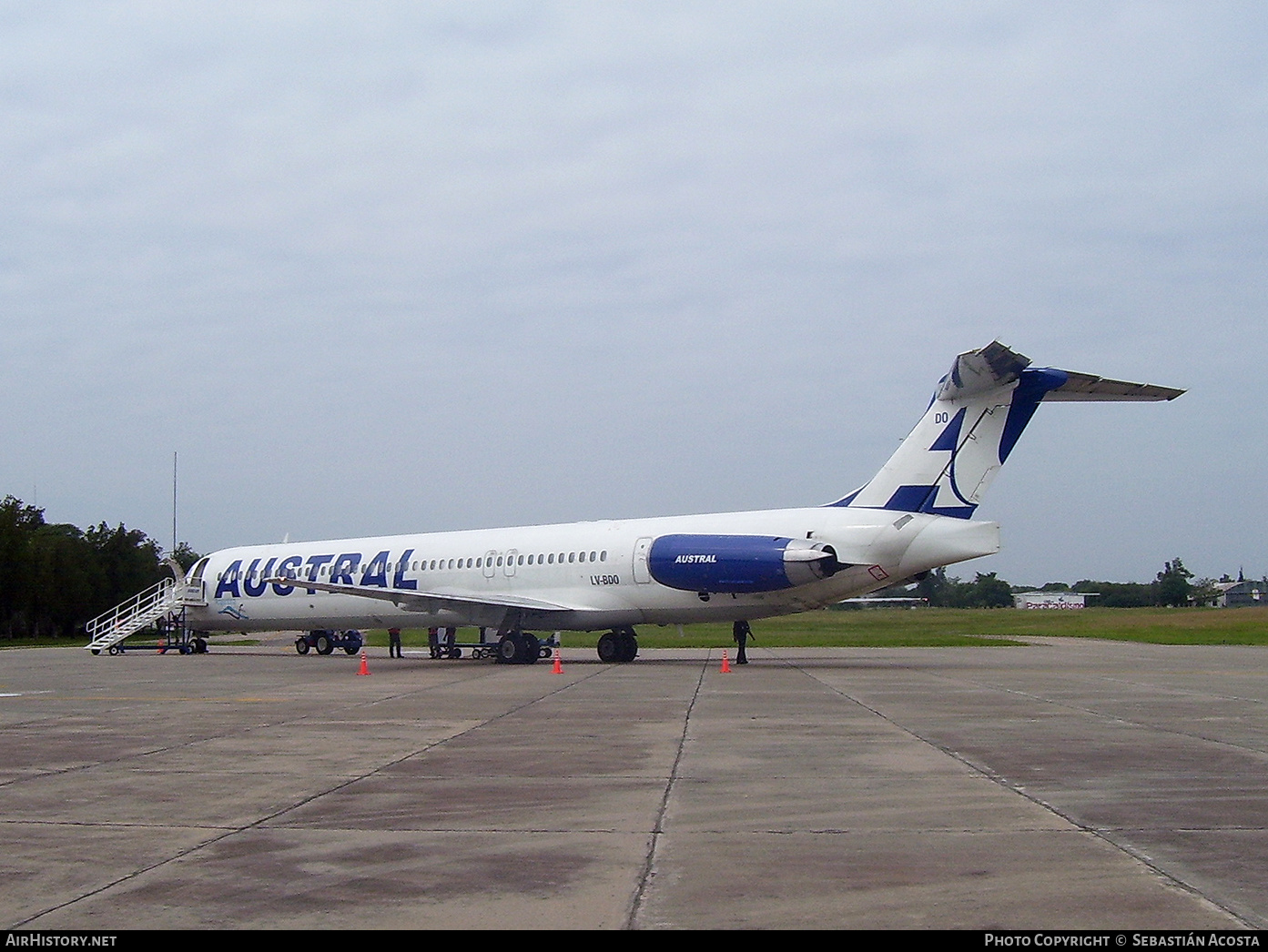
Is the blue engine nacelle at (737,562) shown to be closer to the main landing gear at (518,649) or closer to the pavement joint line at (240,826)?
the main landing gear at (518,649)

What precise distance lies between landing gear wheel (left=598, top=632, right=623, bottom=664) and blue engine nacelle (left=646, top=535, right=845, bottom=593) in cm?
383

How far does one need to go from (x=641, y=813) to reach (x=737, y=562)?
18258 millimetres

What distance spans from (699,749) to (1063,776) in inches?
140

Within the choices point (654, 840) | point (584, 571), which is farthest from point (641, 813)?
point (584, 571)

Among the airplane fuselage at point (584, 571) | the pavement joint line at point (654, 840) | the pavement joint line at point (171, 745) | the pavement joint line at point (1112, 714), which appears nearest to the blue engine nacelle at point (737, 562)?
the airplane fuselage at point (584, 571)

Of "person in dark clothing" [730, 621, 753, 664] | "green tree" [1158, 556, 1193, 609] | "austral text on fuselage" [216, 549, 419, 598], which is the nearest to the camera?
"person in dark clothing" [730, 621, 753, 664]

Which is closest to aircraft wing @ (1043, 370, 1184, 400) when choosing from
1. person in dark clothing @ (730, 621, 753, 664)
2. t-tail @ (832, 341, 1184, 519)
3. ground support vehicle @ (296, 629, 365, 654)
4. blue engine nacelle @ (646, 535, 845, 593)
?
t-tail @ (832, 341, 1184, 519)

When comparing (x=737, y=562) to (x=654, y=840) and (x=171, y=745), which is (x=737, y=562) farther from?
(x=654, y=840)

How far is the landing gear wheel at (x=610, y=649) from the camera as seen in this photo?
31.5 meters

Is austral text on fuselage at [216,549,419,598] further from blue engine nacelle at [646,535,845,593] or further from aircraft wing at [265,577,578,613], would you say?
blue engine nacelle at [646,535,845,593]

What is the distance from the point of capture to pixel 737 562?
87.3 feet

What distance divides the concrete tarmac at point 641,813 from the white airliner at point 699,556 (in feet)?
22.6

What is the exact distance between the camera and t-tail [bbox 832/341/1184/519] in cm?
2361
